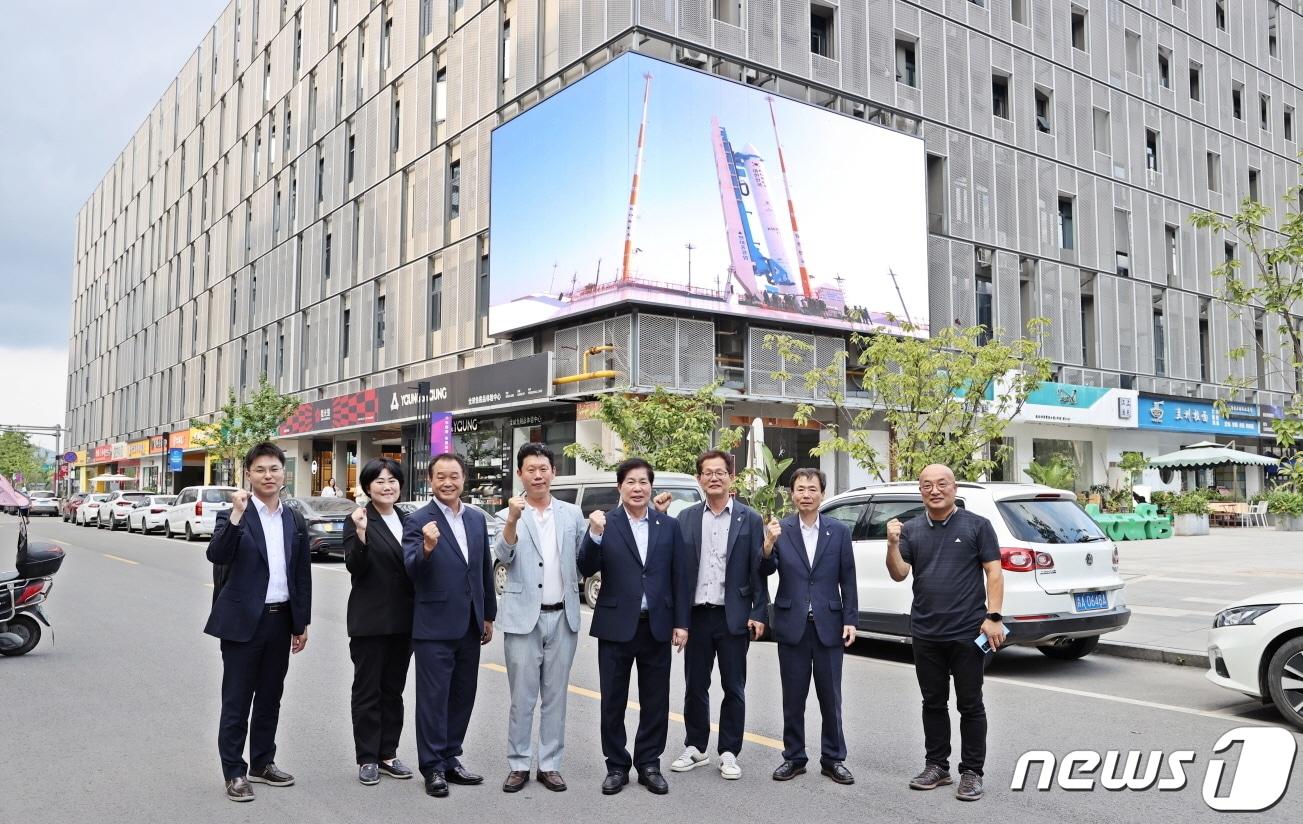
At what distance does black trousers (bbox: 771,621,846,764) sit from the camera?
5.64 meters

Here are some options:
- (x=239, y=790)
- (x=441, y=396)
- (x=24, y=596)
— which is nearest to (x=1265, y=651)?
(x=239, y=790)

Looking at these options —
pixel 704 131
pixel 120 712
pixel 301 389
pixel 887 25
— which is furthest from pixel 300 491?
pixel 120 712

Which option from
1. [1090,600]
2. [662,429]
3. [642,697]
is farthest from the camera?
[662,429]

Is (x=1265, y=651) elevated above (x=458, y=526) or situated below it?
below

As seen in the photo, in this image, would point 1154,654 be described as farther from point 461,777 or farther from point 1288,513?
point 1288,513

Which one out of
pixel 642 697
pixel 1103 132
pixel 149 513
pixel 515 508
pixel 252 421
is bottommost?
pixel 642 697

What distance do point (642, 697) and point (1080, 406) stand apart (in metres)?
32.6

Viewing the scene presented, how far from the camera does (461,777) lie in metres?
5.51

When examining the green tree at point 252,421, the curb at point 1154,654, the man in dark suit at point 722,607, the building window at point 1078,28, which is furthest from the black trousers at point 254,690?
the building window at point 1078,28

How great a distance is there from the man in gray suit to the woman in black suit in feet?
1.88

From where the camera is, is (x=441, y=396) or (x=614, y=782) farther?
(x=441, y=396)

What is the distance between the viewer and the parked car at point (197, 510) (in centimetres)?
2950

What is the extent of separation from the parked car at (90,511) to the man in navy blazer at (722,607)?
41001mm

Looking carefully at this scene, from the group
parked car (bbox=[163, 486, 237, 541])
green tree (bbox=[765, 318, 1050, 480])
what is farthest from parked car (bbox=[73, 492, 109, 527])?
green tree (bbox=[765, 318, 1050, 480])
